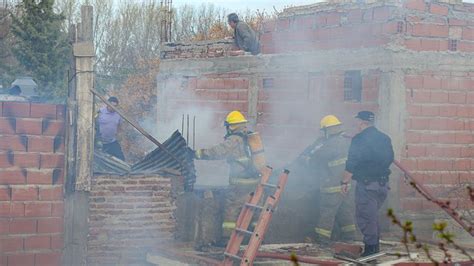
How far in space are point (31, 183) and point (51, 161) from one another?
11.4 inches

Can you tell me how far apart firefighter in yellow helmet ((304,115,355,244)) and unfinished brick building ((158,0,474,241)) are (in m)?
0.91

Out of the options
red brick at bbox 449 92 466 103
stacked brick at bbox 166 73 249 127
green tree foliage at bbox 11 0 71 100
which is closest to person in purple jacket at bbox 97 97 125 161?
stacked brick at bbox 166 73 249 127

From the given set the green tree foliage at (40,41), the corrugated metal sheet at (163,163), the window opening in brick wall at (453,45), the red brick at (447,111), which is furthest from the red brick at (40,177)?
the green tree foliage at (40,41)

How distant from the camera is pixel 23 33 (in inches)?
1082

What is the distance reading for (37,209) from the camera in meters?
6.89

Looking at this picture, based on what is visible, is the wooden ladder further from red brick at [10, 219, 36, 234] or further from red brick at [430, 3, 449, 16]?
red brick at [430, 3, 449, 16]

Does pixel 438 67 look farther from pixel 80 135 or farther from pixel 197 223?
pixel 80 135

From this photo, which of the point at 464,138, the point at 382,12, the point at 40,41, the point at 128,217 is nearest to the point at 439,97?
the point at 464,138

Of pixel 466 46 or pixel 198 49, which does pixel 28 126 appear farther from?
pixel 198 49

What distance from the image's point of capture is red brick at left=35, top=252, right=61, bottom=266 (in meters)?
6.89

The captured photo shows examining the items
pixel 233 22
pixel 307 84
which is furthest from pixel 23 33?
pixel 307 84

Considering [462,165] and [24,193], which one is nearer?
[24,193]

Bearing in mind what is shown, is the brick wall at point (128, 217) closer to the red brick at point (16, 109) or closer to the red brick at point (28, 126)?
the red brick at point (28, 126)

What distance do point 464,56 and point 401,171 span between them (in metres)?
1.86
